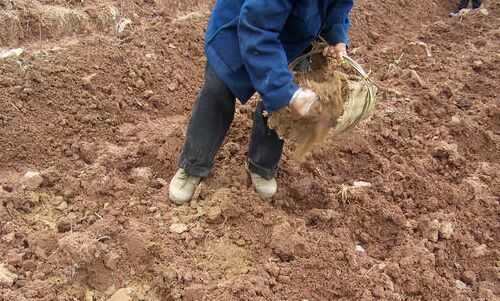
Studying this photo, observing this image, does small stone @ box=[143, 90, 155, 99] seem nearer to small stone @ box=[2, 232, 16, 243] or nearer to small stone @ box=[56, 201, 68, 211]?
small stone @ box=[56, 201, 68, 211]

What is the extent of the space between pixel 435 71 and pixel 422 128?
31.2 inches

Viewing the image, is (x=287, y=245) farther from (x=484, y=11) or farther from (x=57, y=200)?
(x=484, y=11)

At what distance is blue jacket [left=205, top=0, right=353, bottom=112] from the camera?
72.0 inches

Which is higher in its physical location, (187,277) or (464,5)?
(464,5)

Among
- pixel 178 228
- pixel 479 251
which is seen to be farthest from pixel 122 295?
pixel 479 251

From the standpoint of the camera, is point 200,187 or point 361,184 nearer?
point 200,187

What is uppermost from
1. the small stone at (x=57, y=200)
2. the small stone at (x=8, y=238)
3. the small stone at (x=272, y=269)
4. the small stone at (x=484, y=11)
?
the small stone at (x=484, y=11)

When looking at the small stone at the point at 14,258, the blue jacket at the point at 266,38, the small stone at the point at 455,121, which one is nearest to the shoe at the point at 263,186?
the blue jacket at the point at 266,38

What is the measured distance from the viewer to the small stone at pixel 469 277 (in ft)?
8.13

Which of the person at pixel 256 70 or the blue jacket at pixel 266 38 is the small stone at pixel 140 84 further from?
the blue jacket at pixel 266 38

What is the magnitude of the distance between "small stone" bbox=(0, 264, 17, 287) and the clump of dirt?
1203 millimetres

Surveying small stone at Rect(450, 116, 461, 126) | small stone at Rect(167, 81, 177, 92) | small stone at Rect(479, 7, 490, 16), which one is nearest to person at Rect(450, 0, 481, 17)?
small stone at Rect(479, 7, 490, 16)

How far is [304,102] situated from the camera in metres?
1.95

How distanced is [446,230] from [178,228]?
1.29 meters
